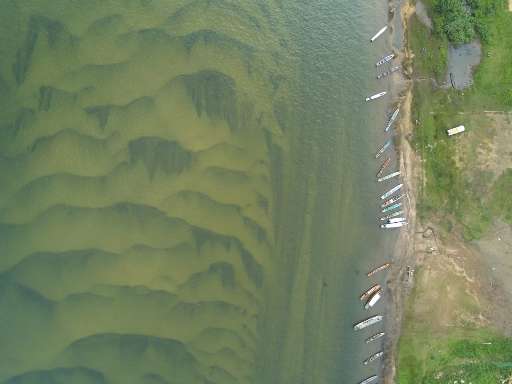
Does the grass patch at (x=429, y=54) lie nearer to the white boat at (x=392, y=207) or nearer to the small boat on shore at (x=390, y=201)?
the small boat on shore at (x=390, y=201)

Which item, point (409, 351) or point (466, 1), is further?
point (466, 1)

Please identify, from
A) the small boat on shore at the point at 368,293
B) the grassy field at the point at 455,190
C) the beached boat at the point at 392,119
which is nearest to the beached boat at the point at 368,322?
the small boat on shore at the point at 368,293

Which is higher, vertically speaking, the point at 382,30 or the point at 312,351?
the point at 382,30

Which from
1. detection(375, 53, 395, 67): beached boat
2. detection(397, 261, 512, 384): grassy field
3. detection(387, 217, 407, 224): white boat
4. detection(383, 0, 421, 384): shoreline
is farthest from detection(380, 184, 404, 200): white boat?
detection(375, 53, 395, 67): beached boat

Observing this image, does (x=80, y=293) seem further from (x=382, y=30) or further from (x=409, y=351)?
(x=382, y=30)

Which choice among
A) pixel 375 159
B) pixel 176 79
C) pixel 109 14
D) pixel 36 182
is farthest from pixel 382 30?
pixel 36 182

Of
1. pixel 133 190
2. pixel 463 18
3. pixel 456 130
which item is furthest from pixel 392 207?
pixel 133 190
